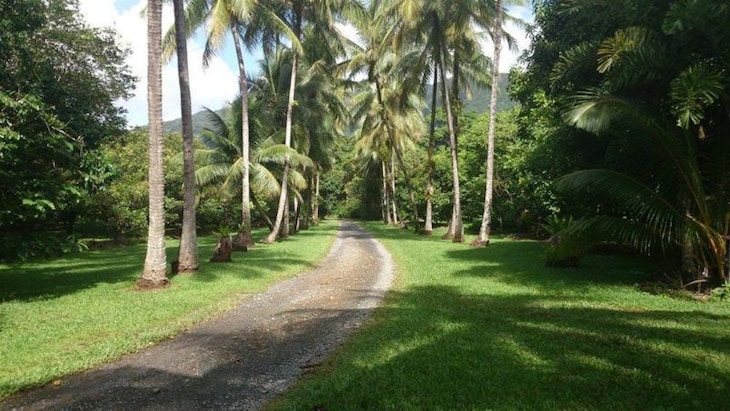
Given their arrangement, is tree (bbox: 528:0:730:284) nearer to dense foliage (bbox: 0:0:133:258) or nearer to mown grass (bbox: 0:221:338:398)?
mown grass (bbox: 0:221:338:398)

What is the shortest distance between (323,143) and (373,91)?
569 centimetres

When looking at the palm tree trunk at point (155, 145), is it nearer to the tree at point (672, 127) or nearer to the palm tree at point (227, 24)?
the palm tree at point (227, 24)

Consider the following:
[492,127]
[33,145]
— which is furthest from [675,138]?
[33,145]

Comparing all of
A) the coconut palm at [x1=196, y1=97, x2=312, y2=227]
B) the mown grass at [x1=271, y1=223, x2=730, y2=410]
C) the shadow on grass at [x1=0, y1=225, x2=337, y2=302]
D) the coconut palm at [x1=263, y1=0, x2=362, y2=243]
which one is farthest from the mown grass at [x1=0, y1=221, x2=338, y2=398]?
the coconut palm at [x1=196, y1=97, x2=312, y2=227]

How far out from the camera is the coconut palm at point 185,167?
13375mm

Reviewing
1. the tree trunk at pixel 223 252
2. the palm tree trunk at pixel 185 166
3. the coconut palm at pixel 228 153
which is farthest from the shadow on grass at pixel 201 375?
the coconut palm at pixel 228 153

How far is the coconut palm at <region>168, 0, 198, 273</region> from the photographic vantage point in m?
13.4

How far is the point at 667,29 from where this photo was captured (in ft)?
29.3

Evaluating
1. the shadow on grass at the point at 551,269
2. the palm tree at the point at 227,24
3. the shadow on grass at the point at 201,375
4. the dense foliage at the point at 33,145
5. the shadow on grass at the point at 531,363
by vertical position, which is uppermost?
the palm tree at the point at 227,24

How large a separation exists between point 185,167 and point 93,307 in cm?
511

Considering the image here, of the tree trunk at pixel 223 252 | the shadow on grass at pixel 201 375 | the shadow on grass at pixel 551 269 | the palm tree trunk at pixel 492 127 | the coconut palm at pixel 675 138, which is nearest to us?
the shadow on grass at pixel 201 375

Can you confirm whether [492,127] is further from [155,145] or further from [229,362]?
[229,362]

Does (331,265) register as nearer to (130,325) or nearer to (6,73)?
(130,325)

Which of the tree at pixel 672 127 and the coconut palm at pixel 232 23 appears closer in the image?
the tree at pixel 672 127
